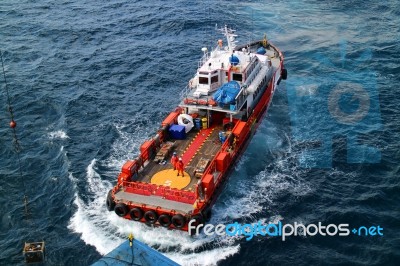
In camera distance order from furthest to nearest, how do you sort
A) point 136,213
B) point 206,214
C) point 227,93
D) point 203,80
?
point 203,80
point 227,93
point 136,213
point 206,214

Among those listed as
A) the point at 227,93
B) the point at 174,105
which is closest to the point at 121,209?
the point at 227,93

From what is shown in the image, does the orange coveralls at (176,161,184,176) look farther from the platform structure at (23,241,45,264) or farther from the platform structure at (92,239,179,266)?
the platform structure at (92,239,179,266)

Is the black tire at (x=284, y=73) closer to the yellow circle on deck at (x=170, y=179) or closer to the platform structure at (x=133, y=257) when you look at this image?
the yellow circle on deck at (x=170, y=179)

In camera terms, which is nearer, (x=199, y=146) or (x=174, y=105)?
(x=199, y=146)

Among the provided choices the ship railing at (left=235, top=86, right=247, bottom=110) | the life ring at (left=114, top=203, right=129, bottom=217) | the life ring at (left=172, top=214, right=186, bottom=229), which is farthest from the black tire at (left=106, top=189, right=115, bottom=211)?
the ship railing at (left=235, top=86, right=247, bottom=110)

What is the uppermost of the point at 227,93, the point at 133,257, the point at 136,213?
the point at 227,93

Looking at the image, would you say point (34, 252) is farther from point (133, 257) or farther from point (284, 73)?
point (284, 73)
